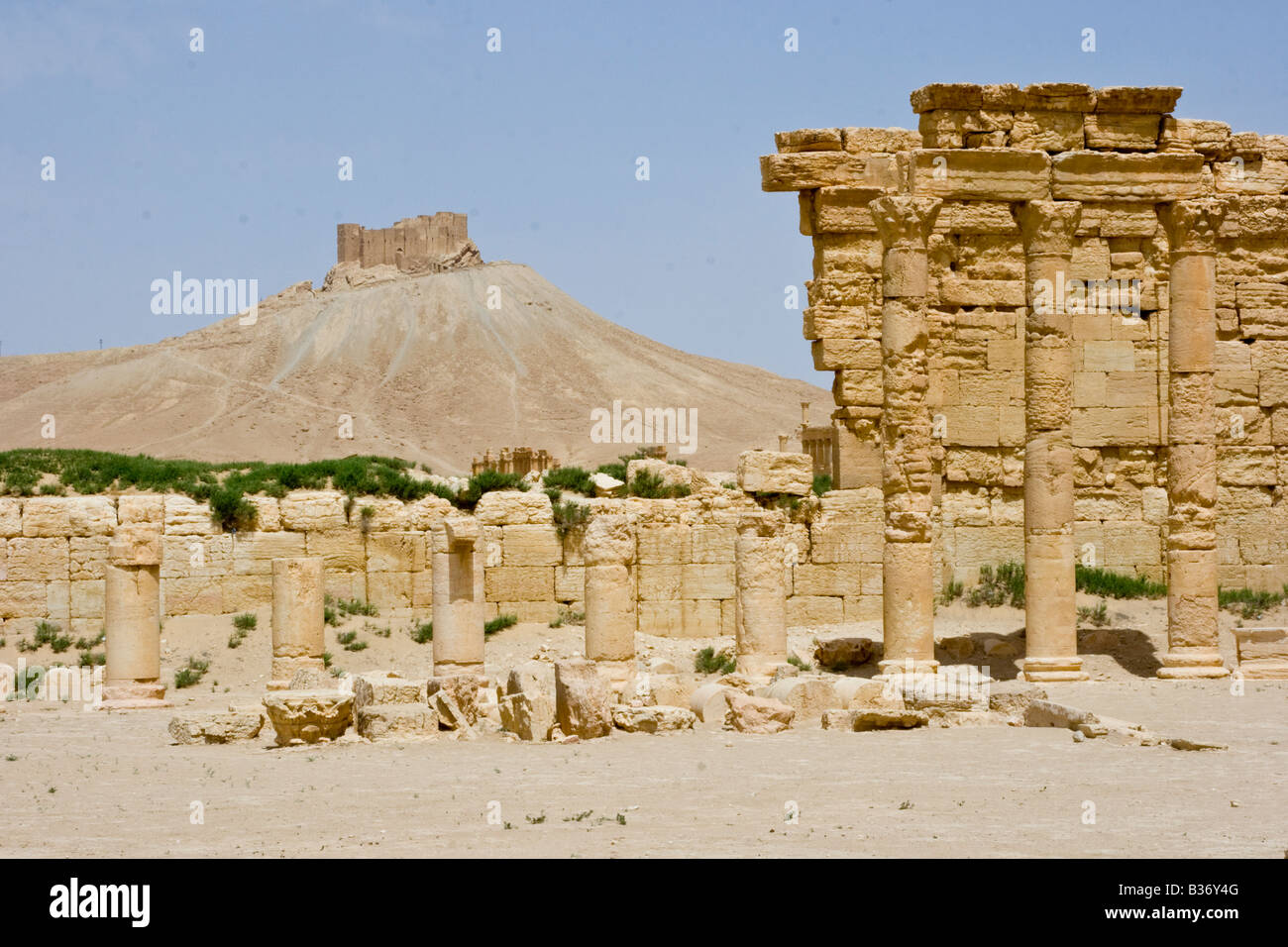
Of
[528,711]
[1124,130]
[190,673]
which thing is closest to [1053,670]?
[528,711]

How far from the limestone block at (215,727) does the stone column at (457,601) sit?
3.58m

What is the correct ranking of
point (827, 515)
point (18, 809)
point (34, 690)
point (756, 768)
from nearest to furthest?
point (18, 809), point (756, 768), point (34, 690), point (827, 515)

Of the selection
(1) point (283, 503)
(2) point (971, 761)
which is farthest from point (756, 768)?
(1) point (283, 503)

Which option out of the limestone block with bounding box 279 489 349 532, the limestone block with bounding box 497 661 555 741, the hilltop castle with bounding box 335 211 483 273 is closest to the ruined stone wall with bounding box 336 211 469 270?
the hilltop castle with bounding box 335 211 483 273

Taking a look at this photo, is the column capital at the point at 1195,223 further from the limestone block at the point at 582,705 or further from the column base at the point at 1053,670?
the limestone block at the point at 582,705

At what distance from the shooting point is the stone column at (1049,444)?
62.1 feet

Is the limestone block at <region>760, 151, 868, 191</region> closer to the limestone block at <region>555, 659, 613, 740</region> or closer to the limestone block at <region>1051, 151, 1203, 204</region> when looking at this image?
the limestone block at <region>1051, 151, 1203, 204</region>

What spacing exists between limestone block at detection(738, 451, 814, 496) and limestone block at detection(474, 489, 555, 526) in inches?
120

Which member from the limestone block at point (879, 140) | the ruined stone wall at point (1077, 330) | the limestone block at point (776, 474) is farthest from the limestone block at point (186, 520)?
the limestone block at point (879, 140)

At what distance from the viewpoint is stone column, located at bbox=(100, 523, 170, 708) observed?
758 inches

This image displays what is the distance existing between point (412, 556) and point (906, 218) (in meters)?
9.49

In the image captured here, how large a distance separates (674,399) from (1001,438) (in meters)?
64.3

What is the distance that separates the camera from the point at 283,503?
23.8 metres
